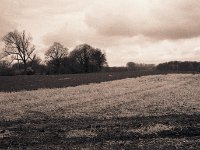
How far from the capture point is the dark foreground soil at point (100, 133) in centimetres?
1844

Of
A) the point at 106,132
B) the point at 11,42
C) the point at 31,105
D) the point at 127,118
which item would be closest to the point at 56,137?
the point at 106,132

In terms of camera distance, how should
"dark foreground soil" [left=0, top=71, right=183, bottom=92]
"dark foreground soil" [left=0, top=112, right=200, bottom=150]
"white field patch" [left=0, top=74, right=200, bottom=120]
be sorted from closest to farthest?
"dark foreground soil" [left=0, top=112, right=200, bottom=150] < "white field patch" [left=0, top=74, right=200, bottom=120] < "dark foreground soil" [left=0, top=71, right=183, bottom=92]

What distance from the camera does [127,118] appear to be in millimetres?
26422

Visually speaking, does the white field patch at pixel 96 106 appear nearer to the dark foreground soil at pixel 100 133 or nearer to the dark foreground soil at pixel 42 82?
the dark foreground soil at pixel 100 133

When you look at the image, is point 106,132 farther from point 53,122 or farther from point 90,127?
point 53,122

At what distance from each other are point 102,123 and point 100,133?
3364 mm

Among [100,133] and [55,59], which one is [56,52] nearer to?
[55,59]

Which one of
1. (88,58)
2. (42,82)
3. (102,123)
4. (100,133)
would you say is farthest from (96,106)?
(88,58)

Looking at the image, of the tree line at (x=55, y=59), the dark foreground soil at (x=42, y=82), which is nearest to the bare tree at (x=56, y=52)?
the tree line at (x=55, y=59)

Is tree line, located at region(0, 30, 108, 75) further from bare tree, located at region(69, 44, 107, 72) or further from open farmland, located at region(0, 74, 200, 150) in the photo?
open farmland, located at region(0, 74, 200, 150)

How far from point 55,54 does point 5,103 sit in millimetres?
106242

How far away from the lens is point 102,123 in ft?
80.7

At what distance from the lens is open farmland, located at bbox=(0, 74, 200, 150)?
19.0 m

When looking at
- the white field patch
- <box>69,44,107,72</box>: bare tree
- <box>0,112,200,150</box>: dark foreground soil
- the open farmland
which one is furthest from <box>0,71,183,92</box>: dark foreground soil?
<box>69,44,107,72</box>: bare tree
